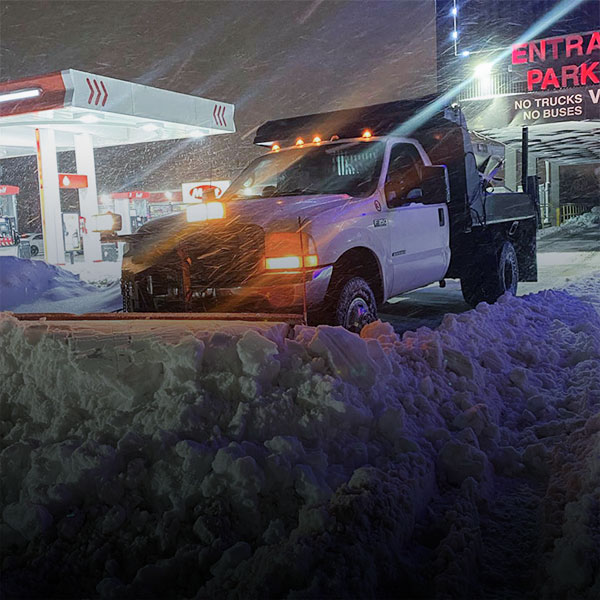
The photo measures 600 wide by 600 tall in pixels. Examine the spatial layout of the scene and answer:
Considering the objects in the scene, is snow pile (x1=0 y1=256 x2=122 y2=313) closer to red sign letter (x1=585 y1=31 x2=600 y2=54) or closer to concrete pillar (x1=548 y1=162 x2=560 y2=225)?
red sign letter (x1=585 y1=31 x2=600 y2=54)

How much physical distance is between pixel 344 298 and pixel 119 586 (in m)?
3.49

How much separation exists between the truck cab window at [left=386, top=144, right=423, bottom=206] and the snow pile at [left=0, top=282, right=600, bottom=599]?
2935 mm

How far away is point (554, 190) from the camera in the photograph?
131 feet

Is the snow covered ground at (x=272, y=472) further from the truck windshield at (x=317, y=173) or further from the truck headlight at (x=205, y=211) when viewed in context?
the truck windshield at (x=317, y=173)

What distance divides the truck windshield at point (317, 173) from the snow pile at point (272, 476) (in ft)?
9.31

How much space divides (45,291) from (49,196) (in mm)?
5863

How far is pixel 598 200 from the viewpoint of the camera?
44438 mm

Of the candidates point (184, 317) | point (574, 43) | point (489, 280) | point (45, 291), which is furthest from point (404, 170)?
point (574, 43)

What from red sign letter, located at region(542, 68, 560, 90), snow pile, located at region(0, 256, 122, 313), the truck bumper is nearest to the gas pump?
snow pile, located at region(0, 256, 122, 313)

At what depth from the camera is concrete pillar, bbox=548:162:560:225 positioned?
3710 centimetres

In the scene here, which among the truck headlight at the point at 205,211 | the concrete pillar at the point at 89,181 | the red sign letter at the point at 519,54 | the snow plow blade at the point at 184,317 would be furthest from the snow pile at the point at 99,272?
the red sign letter at the point at 519,54

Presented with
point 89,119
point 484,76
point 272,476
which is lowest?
point 272,476

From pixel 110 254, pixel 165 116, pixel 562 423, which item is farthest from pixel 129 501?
pixel 110 254

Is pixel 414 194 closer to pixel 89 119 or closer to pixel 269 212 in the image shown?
pixel 269 212
